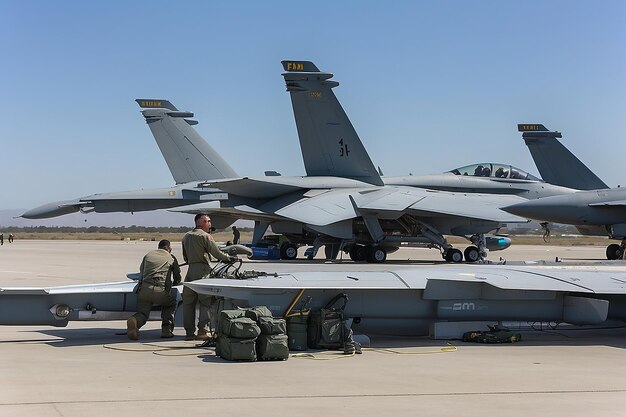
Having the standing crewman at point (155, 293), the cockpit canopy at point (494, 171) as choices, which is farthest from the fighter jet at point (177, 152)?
the standing crewman at point (155, 293)

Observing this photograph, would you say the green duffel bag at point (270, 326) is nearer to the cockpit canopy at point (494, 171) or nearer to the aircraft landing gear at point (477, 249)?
the aircraft landing gear at point (477, 249)

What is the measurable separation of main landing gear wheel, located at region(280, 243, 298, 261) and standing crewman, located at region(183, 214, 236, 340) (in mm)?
16314

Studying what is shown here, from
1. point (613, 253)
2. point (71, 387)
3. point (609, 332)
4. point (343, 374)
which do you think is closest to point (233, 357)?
point (343, 374)

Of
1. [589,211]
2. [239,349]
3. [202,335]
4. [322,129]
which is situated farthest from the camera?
[322,129]

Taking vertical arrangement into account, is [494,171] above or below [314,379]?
above

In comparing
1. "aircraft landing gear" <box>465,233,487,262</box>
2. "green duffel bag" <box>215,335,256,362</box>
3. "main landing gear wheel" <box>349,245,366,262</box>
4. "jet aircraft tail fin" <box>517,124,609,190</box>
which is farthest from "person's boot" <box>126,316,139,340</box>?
"jet aircraft tail fin" <box>517,124,609,190</box>

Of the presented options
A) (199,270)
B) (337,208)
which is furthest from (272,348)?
(337,208)

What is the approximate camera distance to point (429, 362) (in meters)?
7.59

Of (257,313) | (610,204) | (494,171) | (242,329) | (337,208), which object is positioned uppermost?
(494,171)

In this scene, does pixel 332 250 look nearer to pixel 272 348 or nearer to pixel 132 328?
pixel 132 328

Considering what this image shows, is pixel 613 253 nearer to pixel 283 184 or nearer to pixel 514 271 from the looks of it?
pixel 283 184

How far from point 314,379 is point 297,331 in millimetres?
1840

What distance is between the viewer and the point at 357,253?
24.5 metres

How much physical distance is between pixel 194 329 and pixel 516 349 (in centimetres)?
347
